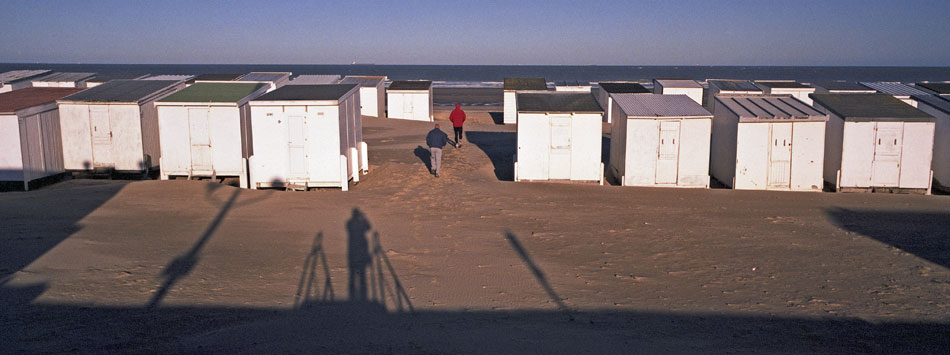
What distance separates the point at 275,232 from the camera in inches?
470

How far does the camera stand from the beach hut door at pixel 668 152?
16516mm

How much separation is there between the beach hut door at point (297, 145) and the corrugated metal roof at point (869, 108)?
506 inches

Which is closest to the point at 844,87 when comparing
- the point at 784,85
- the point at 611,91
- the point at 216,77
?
the point at 784,85

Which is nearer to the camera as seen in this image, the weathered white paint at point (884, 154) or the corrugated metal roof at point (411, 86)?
the weathered white paint at point (884, 154)

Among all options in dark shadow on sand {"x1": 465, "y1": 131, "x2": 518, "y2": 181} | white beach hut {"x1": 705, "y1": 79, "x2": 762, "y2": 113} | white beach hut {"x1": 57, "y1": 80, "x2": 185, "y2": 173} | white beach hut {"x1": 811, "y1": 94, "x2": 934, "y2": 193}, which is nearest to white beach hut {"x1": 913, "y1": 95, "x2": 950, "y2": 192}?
white beach hut {"x1": 811, "y1": 94, "x2": 934, "y2": 193}

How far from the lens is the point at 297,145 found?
1603 centimetres

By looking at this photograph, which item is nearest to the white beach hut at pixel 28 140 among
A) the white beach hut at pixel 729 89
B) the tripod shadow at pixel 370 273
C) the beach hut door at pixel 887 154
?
the tripod shadow at pixel 370 273

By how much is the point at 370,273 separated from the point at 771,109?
11810 millimetres

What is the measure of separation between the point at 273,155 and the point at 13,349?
9846mm

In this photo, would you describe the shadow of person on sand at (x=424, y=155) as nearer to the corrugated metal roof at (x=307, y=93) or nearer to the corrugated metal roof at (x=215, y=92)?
the corrugated metal roof at (x=307, y=93)

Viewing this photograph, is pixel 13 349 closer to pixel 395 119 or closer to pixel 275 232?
pixel 275 232

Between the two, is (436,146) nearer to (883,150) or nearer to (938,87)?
(883,150)

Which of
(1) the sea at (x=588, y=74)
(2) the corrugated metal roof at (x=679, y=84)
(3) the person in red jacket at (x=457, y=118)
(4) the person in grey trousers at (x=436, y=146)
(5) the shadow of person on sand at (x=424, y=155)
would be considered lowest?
(5) the shadow of person on sand at (x=424, y=155)

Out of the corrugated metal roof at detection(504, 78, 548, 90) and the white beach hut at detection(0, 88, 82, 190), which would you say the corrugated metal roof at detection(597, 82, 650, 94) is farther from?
the white beach hut at detection(0, 88, 82, 190)
